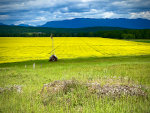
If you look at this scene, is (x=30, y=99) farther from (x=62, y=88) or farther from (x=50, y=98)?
(x=62, y=88)

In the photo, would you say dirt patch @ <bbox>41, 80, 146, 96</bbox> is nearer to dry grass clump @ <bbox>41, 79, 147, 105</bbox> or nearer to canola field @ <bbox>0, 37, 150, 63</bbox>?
dry grass clump @ <bbox>41, 79, 147, 105</bbox>

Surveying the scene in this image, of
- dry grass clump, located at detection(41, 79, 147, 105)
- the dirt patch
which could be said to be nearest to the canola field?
the dirt patch

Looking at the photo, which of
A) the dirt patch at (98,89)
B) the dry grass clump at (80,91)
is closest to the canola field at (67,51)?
the dirt patch at (98,89)

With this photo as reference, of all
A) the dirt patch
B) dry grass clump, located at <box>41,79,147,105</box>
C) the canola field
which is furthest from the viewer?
the canola field

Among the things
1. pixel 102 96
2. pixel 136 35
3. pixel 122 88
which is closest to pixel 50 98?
pixel 102 96

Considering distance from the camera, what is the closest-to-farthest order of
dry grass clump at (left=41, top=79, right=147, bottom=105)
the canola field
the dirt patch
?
dry grass clump at (left=41, top=79, right=147, bottom=105), the dirt patch, the canola field

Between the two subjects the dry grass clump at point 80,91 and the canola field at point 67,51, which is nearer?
the dry grass clump at point 80,91

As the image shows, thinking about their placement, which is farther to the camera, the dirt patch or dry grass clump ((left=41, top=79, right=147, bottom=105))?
the dirt patch

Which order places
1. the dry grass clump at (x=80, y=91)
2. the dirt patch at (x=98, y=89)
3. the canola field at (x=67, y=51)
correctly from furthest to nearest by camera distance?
the canola field at (x=67, y=51) → the dirt patch at (x=98, y=89) → the dry grass clump at (x=80, y=91)

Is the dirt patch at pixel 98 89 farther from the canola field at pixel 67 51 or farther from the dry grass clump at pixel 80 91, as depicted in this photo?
the canola field at pixel 67 51

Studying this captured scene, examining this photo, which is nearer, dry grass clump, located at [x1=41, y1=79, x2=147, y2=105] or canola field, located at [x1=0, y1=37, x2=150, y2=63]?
dry grass clump, located at [x1=41, y1=79, x2=147, y2=105]

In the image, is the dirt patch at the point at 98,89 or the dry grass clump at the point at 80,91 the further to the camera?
the dirt patch at the point at 98,89

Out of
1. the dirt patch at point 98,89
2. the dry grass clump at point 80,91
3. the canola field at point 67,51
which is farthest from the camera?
the canola field at point 67,51

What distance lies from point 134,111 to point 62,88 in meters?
4.72
